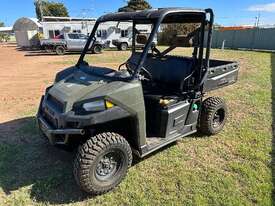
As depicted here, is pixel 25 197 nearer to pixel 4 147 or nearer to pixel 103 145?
pixel 103 145

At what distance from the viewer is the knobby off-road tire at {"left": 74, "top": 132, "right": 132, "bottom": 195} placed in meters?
2.91

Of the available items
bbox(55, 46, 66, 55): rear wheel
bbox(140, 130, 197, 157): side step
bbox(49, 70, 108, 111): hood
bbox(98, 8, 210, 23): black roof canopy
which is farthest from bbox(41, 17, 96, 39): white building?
bbox(140, 130, 197, 157): side step

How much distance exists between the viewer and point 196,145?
14.0 feet

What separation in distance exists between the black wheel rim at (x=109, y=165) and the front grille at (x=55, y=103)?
0.72 meters

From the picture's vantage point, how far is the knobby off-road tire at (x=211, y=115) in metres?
4.37

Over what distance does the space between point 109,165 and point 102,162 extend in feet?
0.40

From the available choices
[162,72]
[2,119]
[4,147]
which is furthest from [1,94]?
[162,72]

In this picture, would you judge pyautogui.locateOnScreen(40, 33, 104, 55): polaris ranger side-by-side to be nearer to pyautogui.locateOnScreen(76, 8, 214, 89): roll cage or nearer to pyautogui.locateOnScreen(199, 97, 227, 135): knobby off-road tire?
pyautogui.locateOnScreen(199, 97, 227, 135): knobby off-road tire

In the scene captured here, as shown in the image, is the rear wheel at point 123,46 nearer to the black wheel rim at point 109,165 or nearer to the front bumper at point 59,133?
the front bumper at point 59,133

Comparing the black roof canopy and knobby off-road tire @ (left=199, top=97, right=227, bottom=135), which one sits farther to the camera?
knobby off-road tire @ (left=199, top=97, right=227, bottom=135)

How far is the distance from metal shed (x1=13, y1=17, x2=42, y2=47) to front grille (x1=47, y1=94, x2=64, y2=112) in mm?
26221

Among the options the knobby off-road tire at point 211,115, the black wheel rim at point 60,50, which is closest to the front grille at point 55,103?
the knobby off-road tire at point 211,115

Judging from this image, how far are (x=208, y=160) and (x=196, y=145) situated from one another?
1.47 ft

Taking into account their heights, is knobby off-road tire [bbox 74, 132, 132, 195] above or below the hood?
below
